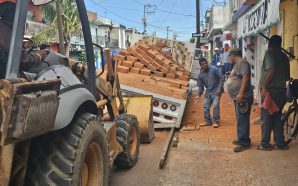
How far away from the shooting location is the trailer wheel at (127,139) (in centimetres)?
679

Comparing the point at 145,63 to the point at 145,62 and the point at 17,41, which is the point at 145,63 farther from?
the point at 17,41

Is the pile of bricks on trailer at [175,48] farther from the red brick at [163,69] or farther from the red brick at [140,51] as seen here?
the red brick at [163,69]

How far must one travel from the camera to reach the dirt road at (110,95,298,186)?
20.9ft

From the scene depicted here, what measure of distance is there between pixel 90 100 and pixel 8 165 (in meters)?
1.54

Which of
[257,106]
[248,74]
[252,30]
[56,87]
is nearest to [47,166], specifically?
[56,87]

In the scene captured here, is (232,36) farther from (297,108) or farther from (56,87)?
(56,87)

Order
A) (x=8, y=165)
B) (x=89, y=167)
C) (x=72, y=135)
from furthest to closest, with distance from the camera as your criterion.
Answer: (x=89, y=167) → (x=72, y=135) → (x=8, y=165)

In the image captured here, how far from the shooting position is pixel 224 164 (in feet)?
23.8

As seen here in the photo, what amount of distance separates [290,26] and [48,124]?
8188 millimetres

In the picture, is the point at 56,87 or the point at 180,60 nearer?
the point at 56,87

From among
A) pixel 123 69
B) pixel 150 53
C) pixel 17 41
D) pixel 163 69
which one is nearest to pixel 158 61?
pixel 150 53

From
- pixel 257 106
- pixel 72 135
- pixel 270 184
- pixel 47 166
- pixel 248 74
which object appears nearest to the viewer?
pixel 47 166

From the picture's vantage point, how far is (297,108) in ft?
27.0

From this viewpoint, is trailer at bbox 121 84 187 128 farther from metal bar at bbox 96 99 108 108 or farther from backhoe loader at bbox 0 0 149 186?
backhoe loader at bbox 0 0 149 186
